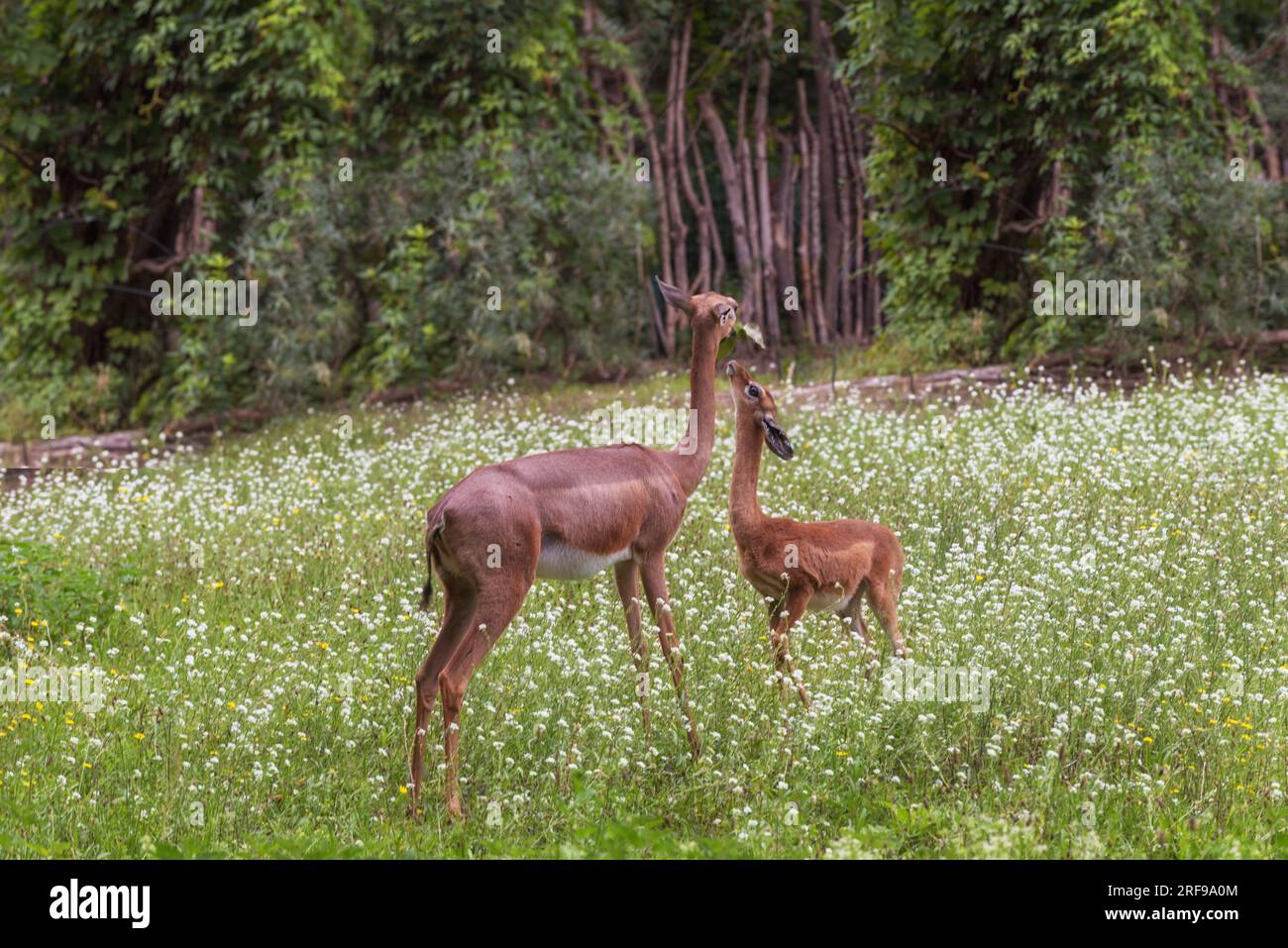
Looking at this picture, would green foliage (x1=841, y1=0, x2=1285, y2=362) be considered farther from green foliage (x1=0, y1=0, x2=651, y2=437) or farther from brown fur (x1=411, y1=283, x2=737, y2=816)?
brown fur (x1=411, y1=283, x2=737, y2=816)

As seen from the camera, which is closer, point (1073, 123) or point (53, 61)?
point (1073, 123)

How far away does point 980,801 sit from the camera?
248 inches

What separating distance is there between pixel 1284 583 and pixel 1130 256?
859 centimetres

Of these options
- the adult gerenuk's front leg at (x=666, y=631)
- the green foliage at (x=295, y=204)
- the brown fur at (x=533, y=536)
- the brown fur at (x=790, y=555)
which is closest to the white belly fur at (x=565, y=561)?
the brown fur at (x=533, y=536)

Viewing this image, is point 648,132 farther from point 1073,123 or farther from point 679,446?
point 679,446

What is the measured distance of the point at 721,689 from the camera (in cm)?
734

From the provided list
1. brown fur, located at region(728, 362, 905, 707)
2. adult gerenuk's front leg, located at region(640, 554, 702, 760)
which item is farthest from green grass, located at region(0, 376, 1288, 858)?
brown fur, located at region(728, 362, 905, 707)

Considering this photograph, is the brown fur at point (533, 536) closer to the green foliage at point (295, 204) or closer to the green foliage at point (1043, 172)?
the green foliage at point (1043, 172)

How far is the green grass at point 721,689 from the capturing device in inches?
241

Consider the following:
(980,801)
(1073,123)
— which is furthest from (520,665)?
(1073,123)

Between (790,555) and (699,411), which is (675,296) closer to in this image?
(699,411)

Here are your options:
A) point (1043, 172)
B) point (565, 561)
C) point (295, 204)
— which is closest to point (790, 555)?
point (565, 561)

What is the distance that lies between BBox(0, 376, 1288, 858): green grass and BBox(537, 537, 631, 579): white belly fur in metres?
0.55

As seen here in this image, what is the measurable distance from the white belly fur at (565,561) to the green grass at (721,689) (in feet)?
1.81
